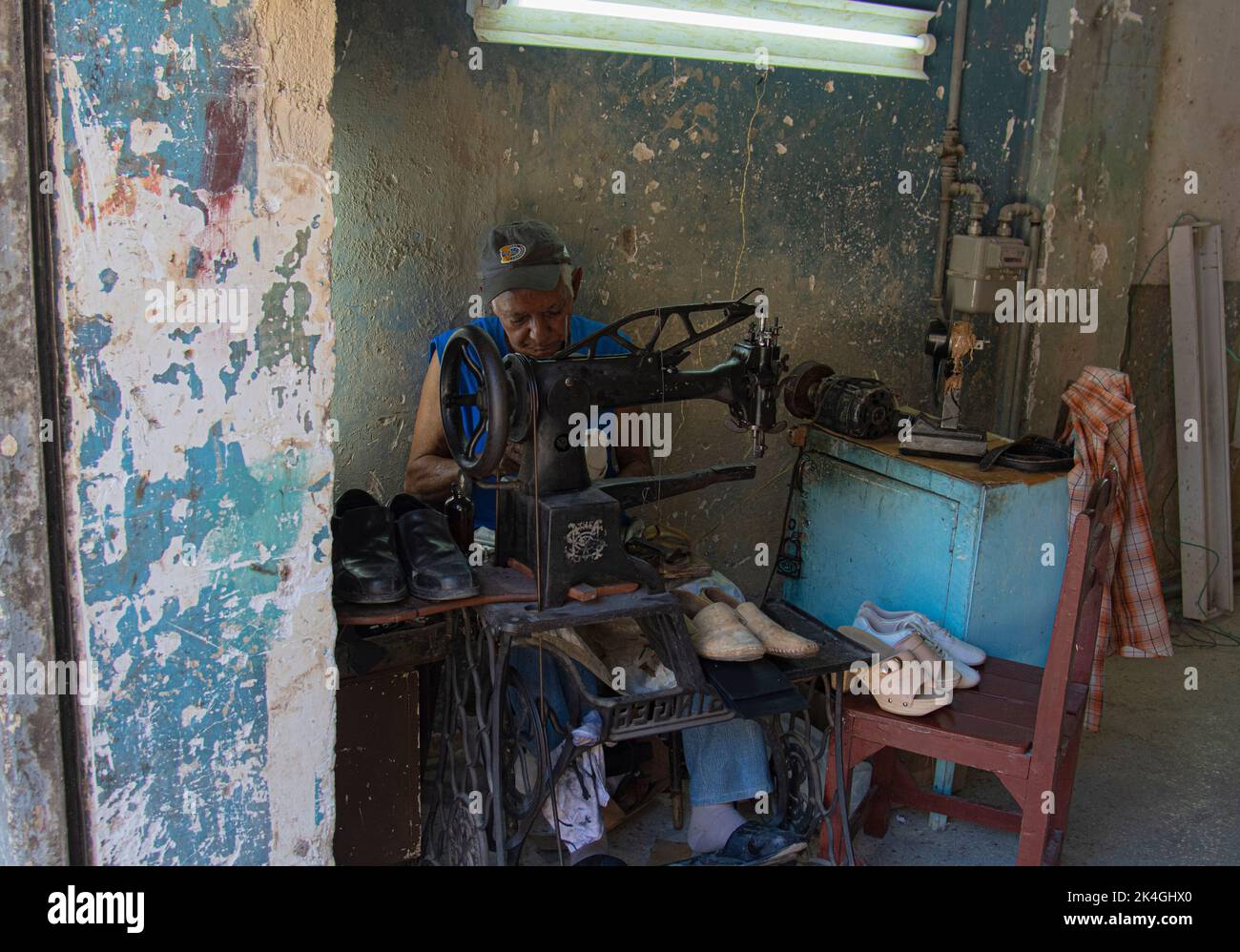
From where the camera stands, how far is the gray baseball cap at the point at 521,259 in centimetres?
298

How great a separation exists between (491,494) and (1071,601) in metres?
1.55

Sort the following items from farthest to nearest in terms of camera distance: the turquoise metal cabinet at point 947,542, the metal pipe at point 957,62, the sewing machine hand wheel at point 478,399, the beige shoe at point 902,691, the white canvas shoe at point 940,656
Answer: the metal pipe at point 957,62 < the turquoise metal cabinet at point 947,542 < the white canvas shoe at point 940,656 < the beige shoe at point 902,691 < the sewing machine hand wheel at point 478,399

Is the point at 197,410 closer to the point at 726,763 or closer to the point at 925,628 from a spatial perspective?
the point at 726,763

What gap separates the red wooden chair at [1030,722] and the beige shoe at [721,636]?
0.38 meters

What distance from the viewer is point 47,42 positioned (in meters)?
1.81

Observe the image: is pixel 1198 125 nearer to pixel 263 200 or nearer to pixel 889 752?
pixel 889 752

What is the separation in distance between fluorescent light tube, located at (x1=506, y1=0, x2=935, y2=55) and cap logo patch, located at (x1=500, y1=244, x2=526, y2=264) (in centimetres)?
72

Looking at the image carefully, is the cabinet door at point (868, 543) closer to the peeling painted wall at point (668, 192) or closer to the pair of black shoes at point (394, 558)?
the peeling painted wall at point (668, 192)

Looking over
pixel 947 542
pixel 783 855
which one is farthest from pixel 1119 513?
pixel 783 855

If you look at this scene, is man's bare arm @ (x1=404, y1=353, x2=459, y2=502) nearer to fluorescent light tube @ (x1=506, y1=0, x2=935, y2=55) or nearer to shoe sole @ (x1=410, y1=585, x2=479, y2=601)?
shoe sole @ (x1=410, y1=585, x2=479, y2=601)

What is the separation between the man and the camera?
9.33 ft

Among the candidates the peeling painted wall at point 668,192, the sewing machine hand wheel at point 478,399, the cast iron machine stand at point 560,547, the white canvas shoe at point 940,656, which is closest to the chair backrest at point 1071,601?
the white canvas shoe at point 940,656

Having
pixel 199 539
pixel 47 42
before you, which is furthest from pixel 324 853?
pixel 47 42
